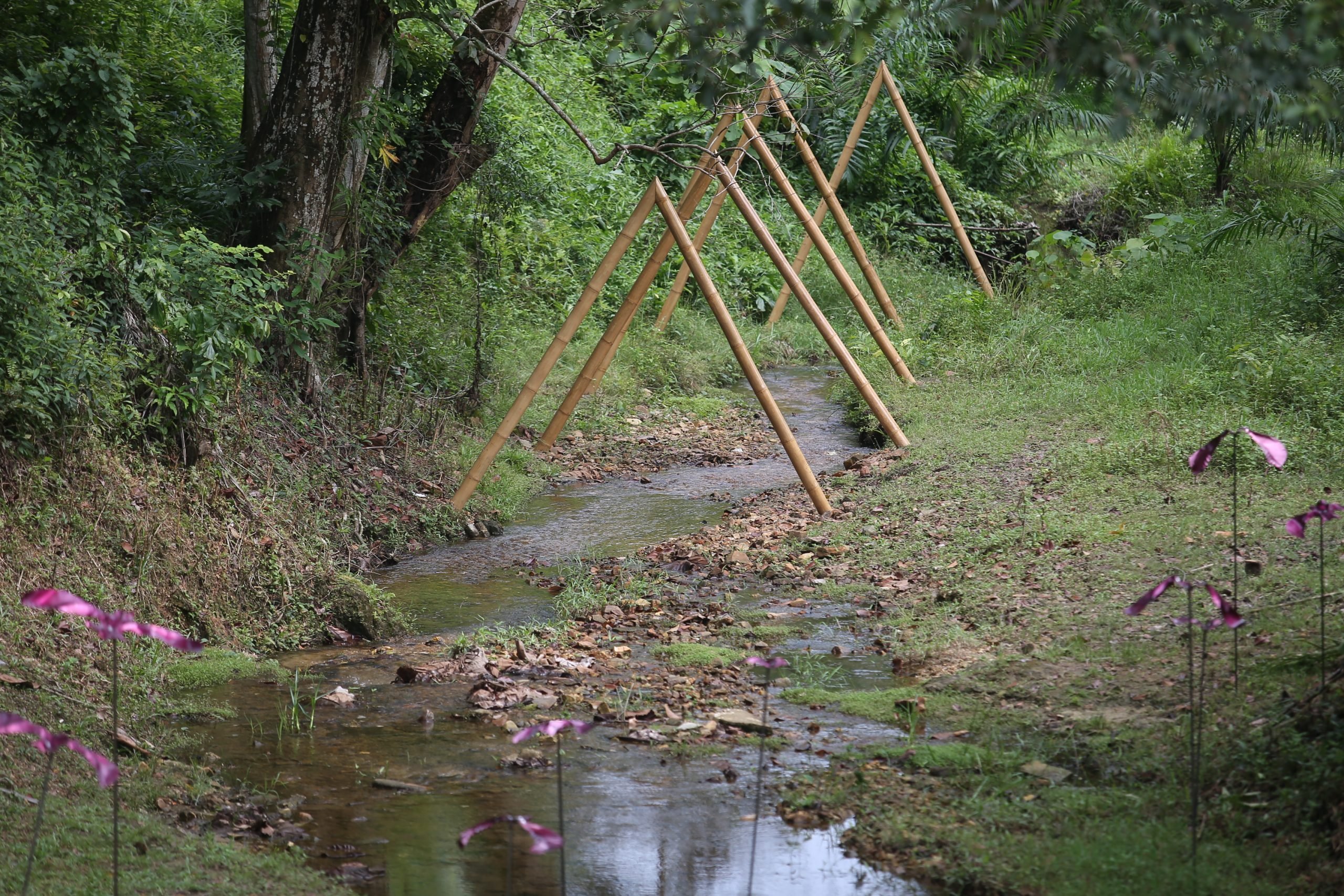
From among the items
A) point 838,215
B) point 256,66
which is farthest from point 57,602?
point 838,215

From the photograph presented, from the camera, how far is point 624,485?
29.8 feet

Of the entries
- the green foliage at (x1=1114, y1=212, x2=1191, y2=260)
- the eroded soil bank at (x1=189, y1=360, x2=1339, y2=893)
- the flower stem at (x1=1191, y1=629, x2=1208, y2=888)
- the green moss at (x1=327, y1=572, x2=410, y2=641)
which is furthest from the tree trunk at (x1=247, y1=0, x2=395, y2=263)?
the green foliage at (x1=1114, y1=212, x2=1191, y2=260)

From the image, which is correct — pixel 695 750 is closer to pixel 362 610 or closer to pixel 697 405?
pixel 362 610

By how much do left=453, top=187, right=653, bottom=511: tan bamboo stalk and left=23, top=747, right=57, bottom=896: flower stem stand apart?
383 cm

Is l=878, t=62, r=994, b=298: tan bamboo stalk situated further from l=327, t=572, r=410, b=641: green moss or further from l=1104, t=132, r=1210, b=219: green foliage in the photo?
l=327, t=572, r=410, b=641: green moss

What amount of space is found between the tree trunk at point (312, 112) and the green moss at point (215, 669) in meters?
2.87

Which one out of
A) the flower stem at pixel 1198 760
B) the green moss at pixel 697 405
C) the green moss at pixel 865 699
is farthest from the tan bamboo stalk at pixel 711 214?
the flower stem at pixel 1198 760

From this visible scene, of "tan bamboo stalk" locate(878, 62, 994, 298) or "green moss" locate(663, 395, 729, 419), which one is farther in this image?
"tan bamboo stalk" locate(878, 62, 994, 298)

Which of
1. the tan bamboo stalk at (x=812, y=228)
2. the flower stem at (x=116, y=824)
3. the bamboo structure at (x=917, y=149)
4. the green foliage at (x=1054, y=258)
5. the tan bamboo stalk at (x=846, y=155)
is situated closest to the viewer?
the flower stem at (x=116, y=824)

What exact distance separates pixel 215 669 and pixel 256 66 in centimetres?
441

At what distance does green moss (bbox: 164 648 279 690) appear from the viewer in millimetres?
4961

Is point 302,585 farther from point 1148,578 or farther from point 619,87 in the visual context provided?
point 619,87

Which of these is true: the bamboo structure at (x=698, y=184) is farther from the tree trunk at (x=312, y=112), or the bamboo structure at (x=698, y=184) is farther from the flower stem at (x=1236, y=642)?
the flower stem at (x=1236, y=642)

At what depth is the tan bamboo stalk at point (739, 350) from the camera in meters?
7.43
